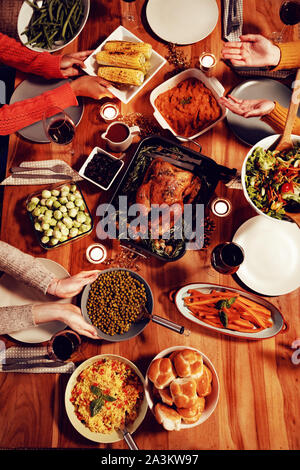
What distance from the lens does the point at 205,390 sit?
166 cm

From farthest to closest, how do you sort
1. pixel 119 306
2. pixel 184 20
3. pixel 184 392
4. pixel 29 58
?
pixel 184 20, pixel 29 58, pixel 119 306, pixel 184 392

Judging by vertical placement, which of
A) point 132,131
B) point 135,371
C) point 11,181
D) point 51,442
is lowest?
point 51,442

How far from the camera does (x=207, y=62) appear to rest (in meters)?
2.06

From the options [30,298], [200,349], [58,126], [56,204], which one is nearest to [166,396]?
[200,349]

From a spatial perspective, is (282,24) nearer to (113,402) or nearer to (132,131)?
(132,131)

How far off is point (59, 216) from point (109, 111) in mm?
737

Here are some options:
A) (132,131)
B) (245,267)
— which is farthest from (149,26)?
(245,267)

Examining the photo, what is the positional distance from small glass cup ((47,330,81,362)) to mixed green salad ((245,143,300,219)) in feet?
3.92

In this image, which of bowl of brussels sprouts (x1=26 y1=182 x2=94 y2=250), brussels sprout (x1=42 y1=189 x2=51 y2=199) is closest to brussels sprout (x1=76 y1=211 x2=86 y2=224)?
bowl of brussels sprouts (x1=26 y1=182 x2=94 y2=250)

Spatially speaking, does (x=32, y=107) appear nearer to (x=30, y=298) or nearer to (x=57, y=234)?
(x=57, y=234)

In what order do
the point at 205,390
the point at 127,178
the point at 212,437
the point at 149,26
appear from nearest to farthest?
the point at 205,390
the point at 212,437
the point at 127,178
the point at 149,26

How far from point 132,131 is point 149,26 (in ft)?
2.57

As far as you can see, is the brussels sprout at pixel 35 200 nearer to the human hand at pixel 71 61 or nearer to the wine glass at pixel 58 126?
the wine glass at pixel 58 126

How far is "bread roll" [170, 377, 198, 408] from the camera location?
1.58 m
